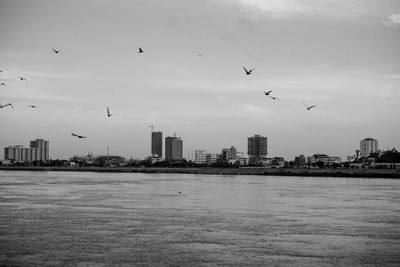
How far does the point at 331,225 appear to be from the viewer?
2706 cm

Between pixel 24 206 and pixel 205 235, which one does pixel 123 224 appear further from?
pixel 24 206

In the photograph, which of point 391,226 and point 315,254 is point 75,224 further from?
point 391,226

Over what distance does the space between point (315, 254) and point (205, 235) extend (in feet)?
17.8

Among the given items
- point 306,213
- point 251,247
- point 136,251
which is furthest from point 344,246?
point 306,213

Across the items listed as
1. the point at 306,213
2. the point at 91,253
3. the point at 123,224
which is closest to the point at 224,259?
the point at 91,253

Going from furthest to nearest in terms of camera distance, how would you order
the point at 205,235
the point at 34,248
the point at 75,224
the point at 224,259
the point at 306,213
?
the point at 306,213 → the point at 75,224 → the point at 205,235 → the point at 34,248 → the point at 224,259

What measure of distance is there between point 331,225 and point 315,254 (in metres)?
8.04

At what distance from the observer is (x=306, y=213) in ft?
107

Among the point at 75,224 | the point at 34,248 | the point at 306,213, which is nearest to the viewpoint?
the point at 34,248

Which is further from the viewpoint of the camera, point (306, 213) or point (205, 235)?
point (306, 213)

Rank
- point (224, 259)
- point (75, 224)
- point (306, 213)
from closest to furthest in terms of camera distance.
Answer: point (224, 259)
point (75, 224)
point (306, 213)

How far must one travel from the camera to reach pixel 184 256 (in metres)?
18.8

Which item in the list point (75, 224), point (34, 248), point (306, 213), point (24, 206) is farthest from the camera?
point (24, 206)

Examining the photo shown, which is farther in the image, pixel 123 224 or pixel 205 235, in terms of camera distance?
pixel 123 224
